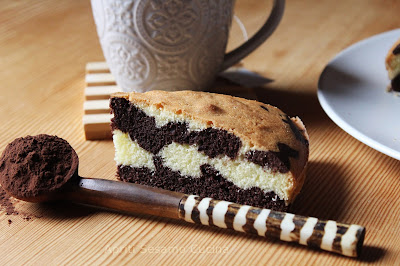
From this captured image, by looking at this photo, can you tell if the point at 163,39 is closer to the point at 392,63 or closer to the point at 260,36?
the point at 260,36

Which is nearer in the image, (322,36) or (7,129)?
(7,129)

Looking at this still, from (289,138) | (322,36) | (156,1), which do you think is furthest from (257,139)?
(322,36)

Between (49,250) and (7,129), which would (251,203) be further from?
(7,129)

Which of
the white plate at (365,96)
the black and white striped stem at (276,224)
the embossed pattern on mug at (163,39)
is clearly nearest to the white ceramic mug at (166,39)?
the embossed pattern on mug at (163,39)

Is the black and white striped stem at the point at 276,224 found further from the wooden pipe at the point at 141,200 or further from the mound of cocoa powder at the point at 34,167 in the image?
the mound of cocoa powder at the point at 34,167

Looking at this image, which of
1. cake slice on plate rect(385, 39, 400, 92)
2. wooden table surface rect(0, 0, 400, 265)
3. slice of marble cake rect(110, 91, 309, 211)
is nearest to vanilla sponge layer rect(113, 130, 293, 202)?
slice of marble cake rect(110, 91, 309, 211)

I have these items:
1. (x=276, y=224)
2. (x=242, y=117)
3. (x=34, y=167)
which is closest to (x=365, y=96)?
(x=242, y=117)

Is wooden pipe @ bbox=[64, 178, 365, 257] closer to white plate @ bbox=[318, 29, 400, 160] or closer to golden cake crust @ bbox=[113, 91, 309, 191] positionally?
golden cake crust @ bbox=[113, 91, 309, 191]
